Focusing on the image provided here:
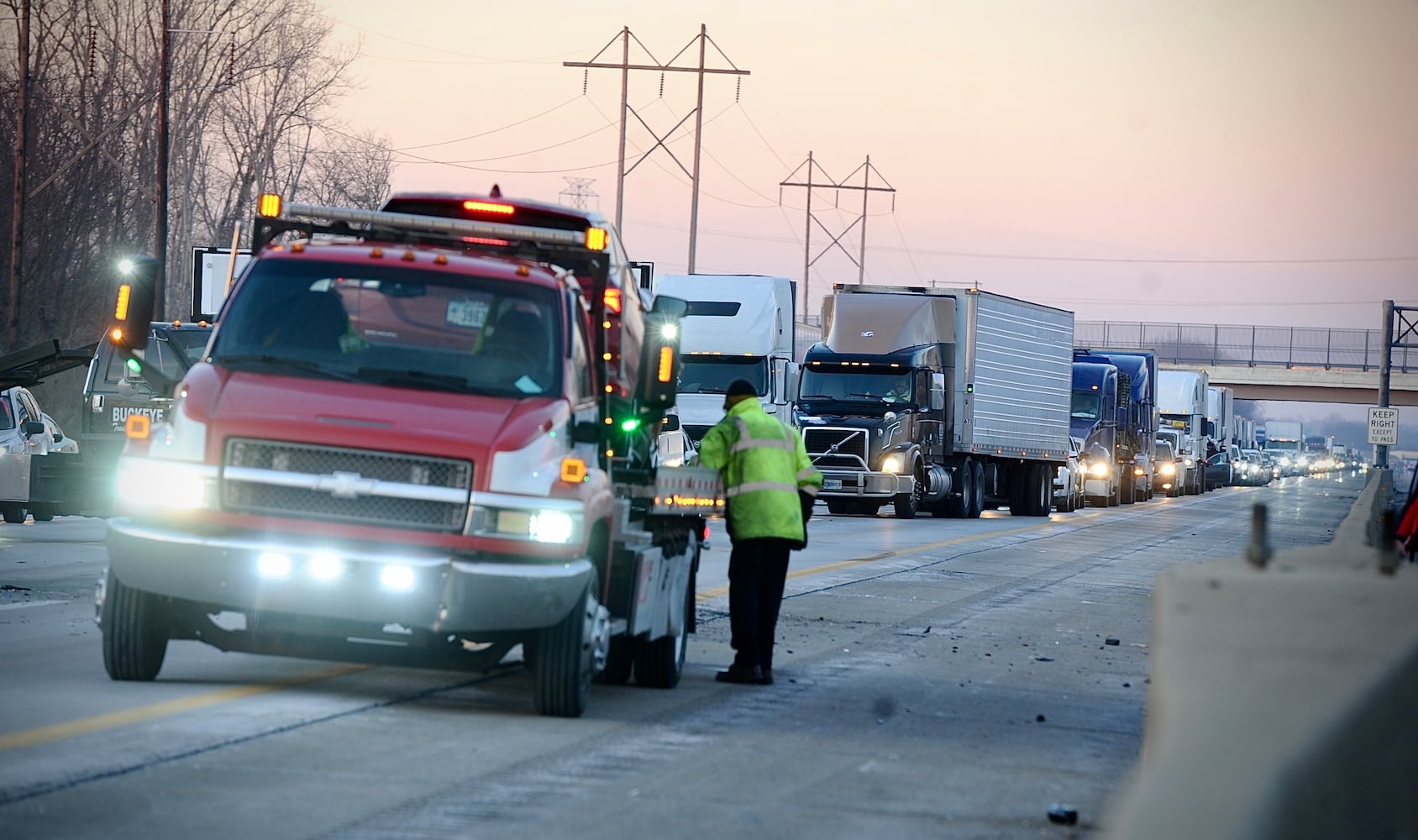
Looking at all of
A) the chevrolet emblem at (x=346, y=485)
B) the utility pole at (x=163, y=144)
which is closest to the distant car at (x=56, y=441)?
the chevrolet emblem at (x=346, y=485)

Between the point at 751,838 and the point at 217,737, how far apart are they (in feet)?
8.62

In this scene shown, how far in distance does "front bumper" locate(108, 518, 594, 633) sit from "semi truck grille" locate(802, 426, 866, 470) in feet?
83.2

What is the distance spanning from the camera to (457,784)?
7480 millimetres

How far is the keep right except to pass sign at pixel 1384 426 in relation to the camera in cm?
7200

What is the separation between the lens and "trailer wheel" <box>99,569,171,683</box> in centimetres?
937

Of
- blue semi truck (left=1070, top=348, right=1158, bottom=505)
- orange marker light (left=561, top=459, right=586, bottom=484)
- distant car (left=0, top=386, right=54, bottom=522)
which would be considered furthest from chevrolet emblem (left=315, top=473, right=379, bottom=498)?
blue semi truck (left=1070, top=348, right=1158, bottom=505)

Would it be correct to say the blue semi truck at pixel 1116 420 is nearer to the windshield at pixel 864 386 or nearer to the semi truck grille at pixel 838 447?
the windshield at pixel 864 386

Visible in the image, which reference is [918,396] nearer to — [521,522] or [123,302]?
[123,302]

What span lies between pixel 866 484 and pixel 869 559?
11.1 meters

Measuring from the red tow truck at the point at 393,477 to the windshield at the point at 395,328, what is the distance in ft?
0.04

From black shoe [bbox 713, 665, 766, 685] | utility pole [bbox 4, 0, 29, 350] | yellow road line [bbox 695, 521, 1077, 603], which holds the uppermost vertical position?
utility pole [bbox 4, 0, 29, 350]

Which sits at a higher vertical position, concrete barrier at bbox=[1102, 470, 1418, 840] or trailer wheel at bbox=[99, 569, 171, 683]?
concrete barrier at bbox=[1102, 470, 1418, 840]

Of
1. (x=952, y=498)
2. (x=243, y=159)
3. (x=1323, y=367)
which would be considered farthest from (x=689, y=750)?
(x=1323, y=367)

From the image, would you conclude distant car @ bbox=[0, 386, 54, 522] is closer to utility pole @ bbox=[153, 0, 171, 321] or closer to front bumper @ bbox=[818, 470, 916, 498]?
front bumper @ bbox=[818, 470, 916, 498]
